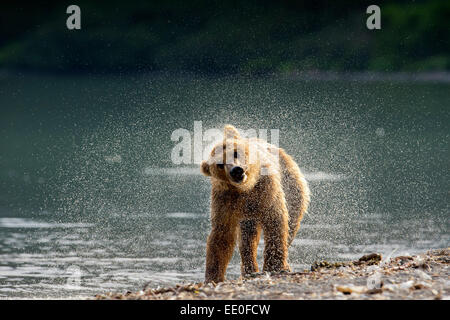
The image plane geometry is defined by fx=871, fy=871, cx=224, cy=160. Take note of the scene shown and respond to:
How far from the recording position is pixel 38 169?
26.8 m

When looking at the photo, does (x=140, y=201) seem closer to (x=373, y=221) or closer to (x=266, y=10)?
(x=373, y=221)

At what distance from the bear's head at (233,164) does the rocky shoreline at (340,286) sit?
0.86 m

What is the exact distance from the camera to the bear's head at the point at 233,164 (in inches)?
292

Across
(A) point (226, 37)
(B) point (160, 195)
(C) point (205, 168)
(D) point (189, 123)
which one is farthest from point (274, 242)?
(A) point (226, 37)

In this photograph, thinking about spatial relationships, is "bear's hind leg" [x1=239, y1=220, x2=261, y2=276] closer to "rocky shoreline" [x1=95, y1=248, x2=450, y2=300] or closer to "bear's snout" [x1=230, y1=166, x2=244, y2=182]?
"rocky shoreline" [x1=95, y1=248, x2=450, y2=300]

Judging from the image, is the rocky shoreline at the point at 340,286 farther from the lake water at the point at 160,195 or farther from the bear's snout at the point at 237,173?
the lake water at the point at 160,195

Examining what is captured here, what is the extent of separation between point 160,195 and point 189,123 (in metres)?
38.1

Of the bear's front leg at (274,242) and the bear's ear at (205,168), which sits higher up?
the bear's ear at (205,168)

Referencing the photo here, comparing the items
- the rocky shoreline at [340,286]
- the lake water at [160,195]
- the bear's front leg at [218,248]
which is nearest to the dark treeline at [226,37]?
the lake water at [160,195]

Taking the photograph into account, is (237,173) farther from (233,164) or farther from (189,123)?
(189,123)

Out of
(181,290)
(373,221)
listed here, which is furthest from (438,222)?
(181,290)

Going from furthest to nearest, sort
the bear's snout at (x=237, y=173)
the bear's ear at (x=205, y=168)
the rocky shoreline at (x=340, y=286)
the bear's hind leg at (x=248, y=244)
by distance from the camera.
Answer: the bear's hind leg at (x=248, y=244), the bear's ear at (x=205, y=168), the bear's snout at (x=237, y=173), the rocky shoreline at (x=340, y=286)

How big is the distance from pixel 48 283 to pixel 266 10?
87348mm

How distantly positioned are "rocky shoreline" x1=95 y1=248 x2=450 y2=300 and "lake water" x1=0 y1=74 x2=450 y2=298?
208 centimetres
